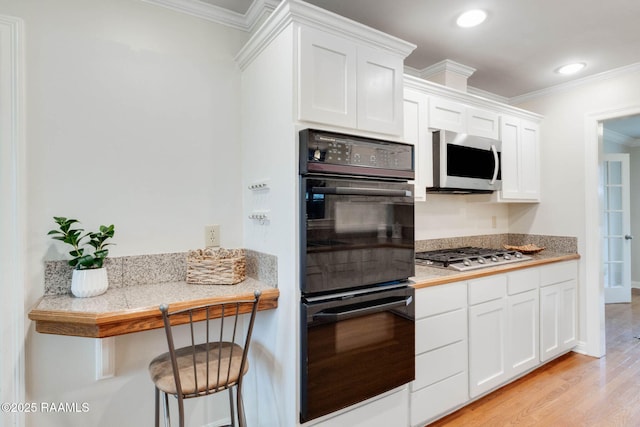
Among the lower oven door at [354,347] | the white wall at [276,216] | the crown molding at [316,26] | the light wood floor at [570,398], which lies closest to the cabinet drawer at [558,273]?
the light wood floor at [570,398]

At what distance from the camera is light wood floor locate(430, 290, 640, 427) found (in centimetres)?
214

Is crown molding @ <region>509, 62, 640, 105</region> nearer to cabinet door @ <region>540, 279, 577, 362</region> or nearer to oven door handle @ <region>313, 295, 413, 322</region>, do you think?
cabinet door @ <region>540, 279, 577, 362</region>

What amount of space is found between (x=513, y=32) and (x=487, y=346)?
2.10 meters

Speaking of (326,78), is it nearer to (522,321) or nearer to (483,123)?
(483,123)

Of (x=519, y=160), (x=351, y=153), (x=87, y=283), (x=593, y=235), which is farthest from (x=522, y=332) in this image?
(x=87, y=283)

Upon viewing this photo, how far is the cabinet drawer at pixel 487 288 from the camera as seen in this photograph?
224cm

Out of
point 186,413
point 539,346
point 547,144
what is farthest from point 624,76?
point 186,413

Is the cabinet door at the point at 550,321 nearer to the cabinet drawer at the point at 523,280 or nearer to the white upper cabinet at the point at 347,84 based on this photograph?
the cabinet drawer at the point at 523,280

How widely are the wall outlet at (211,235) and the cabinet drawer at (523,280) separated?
202 centimetres

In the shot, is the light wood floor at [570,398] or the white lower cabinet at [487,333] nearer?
the light wood floor at [570,398]

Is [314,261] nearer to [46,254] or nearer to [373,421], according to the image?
[373,421]

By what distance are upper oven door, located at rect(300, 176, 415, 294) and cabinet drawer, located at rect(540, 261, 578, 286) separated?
62.6 inches

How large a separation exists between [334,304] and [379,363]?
1.43 feet

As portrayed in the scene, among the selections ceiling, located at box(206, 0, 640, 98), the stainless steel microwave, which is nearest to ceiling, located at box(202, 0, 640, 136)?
ceiling, located at box(206, 0, 640, 98)
